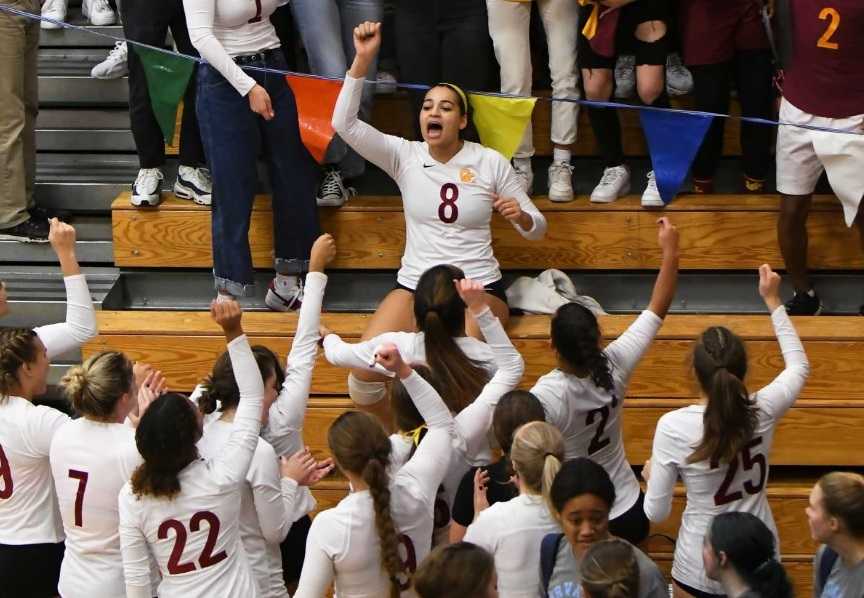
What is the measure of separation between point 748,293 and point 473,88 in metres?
1.39

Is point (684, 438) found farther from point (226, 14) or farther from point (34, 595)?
point (226, 14)

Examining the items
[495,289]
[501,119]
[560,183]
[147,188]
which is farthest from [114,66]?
[495,289]

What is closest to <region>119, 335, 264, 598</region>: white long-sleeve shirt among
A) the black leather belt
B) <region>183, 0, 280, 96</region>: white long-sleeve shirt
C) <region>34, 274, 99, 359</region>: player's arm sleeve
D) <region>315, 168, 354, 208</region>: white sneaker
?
<region>34, 274, 99, 359</region>: player's arm sleeve

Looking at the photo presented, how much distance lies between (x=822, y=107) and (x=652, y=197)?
750mm

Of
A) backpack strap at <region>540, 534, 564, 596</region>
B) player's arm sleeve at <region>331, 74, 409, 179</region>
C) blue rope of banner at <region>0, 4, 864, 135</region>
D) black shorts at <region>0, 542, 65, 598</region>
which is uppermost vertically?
blue rope of banner at <region>0, 4, 864, 135</region>

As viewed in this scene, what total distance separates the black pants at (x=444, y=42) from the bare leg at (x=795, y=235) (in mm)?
1233

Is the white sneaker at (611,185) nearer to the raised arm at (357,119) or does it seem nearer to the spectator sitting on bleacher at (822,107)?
the spectator sitting on bleacher at (822,107)

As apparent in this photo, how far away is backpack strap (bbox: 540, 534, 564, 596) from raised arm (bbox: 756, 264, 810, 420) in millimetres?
821

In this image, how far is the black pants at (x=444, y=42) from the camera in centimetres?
533

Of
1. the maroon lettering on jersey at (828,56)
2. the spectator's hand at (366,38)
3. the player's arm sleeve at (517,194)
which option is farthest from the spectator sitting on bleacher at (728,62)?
the spectator's hand at (366,38)

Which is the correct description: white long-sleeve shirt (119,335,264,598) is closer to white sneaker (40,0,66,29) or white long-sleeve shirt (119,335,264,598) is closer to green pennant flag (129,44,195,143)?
green pennant flag (129,44,195,143)

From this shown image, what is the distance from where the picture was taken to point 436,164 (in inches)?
196

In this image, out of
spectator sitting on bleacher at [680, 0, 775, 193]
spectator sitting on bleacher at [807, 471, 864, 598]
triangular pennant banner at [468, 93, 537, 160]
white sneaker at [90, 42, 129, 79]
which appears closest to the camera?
spectator sitting on bleacher at [807, 471, 864, 598]

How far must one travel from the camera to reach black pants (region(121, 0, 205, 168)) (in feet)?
17.7
